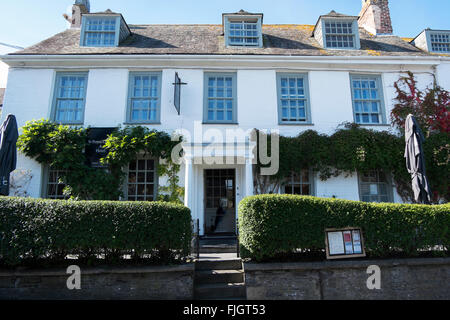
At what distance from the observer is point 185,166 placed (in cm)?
920

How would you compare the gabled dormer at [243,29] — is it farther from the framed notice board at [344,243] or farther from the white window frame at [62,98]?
the framed notice board at [344,243]

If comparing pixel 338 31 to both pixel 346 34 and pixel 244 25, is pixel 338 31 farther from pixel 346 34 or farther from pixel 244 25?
pixel 244 25

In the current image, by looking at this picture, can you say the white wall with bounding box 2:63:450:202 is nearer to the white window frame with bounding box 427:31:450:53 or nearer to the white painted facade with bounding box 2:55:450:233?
the white painted facade with bounding box 2:55:450:233

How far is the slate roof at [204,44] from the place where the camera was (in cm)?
1026

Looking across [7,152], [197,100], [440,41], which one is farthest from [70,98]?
[440,41]

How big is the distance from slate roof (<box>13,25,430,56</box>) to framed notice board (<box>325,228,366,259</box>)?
6614mm

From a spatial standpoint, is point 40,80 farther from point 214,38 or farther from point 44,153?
point 214,38

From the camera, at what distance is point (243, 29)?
11117 mm

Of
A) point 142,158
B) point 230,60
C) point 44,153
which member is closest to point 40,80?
point 44,153

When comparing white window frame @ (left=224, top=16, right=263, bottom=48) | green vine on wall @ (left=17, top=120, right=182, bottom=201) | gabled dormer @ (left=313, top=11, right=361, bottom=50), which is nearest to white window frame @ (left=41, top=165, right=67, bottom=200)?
green vine on wall @ (left=17, top=120, right=182, bottom=201)

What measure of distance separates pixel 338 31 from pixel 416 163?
638 centimetres

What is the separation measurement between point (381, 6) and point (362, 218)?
1124 centimetres

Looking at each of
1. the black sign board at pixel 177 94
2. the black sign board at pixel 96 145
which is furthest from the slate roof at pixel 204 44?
the black sign board at pixel 96 145

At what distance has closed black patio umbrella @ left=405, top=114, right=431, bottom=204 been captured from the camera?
6984 mm
